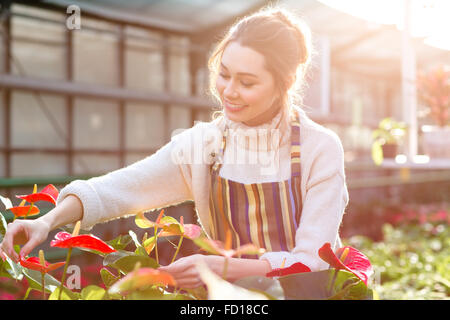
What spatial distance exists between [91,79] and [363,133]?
7.95 meters

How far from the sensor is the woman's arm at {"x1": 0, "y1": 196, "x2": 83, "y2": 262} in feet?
1.67

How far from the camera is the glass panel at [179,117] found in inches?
359

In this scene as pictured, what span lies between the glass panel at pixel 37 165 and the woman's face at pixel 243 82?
7383 millimetres

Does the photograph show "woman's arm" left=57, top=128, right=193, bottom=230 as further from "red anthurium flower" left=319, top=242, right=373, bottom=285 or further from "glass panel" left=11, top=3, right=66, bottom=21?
"glass panel" left=11, top=3, right=66, bottom=21

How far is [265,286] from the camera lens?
0.37 metres

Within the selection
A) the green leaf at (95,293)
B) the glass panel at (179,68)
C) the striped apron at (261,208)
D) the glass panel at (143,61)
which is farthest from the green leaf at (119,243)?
the glass panel at (179,68)

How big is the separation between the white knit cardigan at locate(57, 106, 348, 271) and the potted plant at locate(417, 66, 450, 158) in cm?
184

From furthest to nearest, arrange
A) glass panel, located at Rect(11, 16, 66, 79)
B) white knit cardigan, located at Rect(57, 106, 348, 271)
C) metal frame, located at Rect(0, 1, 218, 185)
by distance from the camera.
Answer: glass panel, located at Rect(11, 16, 66, 79)
metal frame, located at Rect(0, 1, 218, 185)
white knit cardigan, located at Rect(57, 106, 348, 271)

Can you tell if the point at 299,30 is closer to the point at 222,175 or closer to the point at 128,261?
the point at 222,175

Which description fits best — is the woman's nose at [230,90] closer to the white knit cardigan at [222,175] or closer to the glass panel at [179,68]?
the white knit cardigan at [222,175]

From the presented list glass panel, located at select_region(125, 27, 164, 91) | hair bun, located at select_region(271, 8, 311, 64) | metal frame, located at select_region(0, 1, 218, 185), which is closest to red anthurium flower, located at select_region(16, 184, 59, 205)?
hair bun, located at select_region(271, 8, 311, 64)

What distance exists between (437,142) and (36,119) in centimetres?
664

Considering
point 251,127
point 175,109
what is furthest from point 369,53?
point 251,127

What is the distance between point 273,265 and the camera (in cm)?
59
